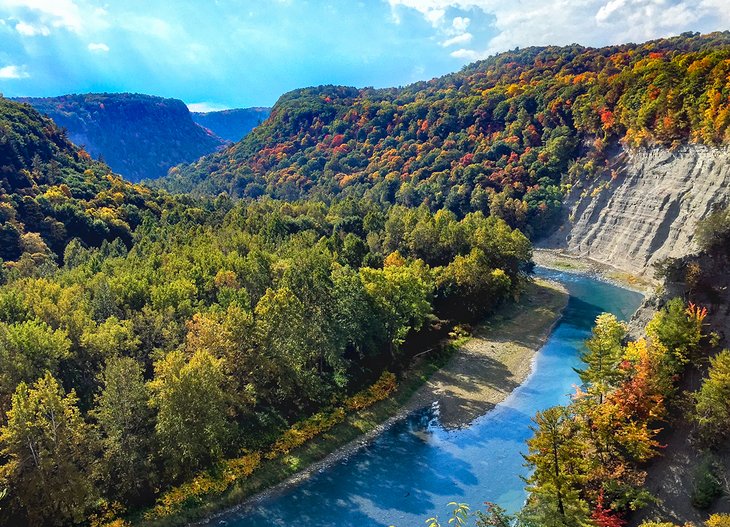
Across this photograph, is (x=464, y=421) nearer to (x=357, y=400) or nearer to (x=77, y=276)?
(x=357, y=400)

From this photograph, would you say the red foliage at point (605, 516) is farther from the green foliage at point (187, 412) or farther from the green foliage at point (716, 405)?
the green foliage at point (187, 412)

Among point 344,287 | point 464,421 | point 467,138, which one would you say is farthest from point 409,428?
point 467,138

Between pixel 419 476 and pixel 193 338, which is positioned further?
pixel 193 338

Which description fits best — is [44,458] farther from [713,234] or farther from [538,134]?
[538,134]

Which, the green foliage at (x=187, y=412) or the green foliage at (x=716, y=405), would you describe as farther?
the green foliage at (x=187, y=412)

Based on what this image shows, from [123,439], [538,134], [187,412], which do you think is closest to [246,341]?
[187,412]

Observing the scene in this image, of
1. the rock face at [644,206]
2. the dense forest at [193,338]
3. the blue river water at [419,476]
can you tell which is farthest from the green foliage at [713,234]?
the rock face at [644,206]

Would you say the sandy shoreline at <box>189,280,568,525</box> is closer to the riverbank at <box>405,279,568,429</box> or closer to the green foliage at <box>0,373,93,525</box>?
the riverbank at <box>405,279,568,429</box>
